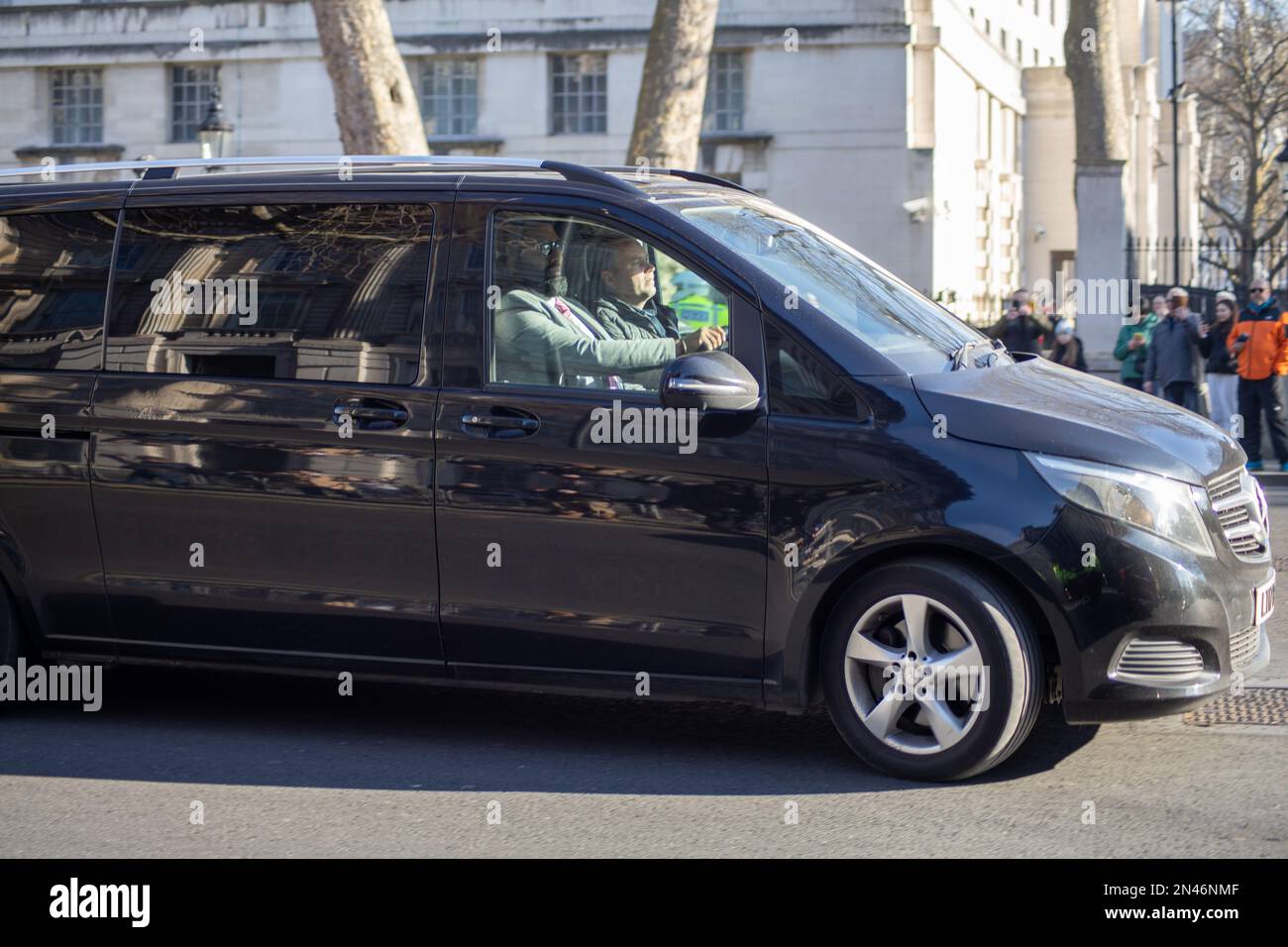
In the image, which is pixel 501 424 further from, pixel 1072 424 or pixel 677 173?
pixel 1072 424

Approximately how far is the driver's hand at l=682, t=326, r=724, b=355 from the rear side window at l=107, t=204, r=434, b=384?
3.09 feet

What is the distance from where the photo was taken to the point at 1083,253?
78.4 feet

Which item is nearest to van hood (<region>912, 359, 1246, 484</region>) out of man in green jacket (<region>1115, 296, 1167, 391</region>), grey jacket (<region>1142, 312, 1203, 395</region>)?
grey jacket (<region>1142, 312, 1203, 395</region>)

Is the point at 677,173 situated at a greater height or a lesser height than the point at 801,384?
Result: greater

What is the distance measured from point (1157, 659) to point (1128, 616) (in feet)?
0.62

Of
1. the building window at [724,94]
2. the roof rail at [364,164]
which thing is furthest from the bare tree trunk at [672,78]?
the building window at [724,94]

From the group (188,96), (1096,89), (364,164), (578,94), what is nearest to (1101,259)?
(1096,89)

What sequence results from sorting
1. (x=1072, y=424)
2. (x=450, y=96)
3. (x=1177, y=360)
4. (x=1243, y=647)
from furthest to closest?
(x=450, y=96)
(x=1177, y=360)
(x=1243, y=647)
(x=1072, y=424)

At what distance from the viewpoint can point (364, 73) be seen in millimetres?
18594

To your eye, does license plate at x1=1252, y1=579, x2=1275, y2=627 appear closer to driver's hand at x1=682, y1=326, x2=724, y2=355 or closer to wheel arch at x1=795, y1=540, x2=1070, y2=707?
wheel arch at x1=795, y1=540, x2=1070, y2=707

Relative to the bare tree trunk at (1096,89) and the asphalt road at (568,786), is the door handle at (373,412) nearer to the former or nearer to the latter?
the asphalt road at (568,786)

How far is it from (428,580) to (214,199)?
169cm

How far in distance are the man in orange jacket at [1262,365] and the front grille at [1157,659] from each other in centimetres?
1163

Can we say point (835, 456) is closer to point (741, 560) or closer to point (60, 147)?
point (741, 560)
